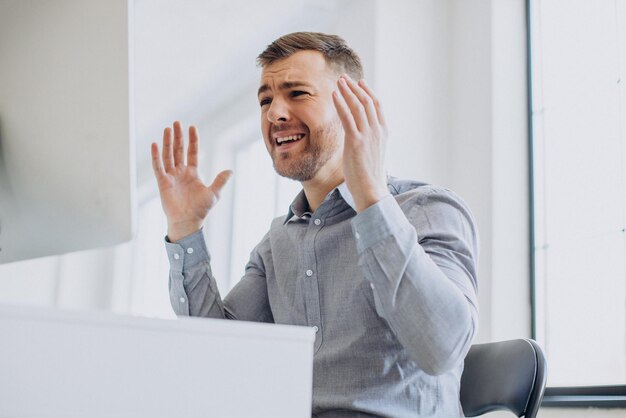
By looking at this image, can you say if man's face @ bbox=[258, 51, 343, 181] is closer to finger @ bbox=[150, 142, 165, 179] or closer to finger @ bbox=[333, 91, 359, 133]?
finger @ bbox=[150, 142, 165, 179]

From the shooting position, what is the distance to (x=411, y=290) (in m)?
1.09

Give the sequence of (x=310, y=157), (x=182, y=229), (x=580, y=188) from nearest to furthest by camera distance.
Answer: (x=182, y=229)
(x=310, y=157)
(x=580, y=188)

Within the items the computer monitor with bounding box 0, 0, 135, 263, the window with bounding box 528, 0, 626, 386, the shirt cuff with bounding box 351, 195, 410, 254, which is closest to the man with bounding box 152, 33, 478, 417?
the shirt cuff with bounding box 351, 195, 410, 254

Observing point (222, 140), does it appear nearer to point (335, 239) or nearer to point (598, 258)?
point (598, 258)

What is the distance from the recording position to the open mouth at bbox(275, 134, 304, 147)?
1641 millimetres

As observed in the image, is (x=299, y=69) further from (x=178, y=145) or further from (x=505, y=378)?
(x=505, y=378)

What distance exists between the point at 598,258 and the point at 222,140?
3.28 metres

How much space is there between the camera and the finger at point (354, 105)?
1.11m

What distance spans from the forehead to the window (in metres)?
1.52

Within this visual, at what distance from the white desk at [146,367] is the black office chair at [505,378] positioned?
26.6 inches

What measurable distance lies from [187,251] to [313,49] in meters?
0.51

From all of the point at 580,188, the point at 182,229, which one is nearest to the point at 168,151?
the point at 182,229

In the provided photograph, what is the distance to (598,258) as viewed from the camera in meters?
2.88

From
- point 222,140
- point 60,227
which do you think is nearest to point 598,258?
point 60,227
